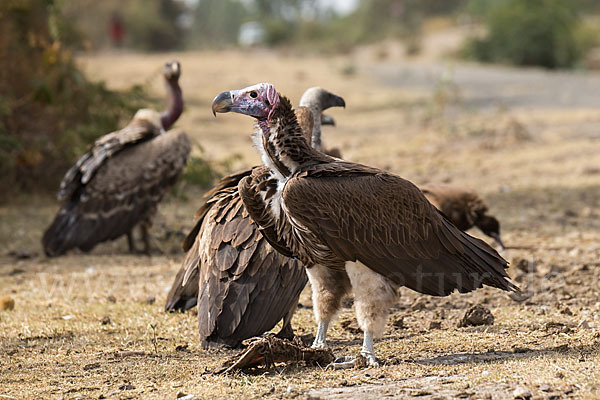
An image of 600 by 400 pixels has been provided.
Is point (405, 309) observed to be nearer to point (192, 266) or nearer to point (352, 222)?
point (192, 266)

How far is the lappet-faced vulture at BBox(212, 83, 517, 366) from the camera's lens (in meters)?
3.99

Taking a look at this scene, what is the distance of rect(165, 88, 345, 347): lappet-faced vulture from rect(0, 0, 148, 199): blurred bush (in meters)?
4.92

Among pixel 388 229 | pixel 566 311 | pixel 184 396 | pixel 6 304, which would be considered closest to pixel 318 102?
pixel 388 229

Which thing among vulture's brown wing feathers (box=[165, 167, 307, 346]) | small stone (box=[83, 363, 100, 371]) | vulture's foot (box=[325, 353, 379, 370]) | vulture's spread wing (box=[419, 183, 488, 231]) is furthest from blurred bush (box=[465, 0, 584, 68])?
small stone (box=[83, 363, 100, 371])

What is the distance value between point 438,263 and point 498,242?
3.08 meters

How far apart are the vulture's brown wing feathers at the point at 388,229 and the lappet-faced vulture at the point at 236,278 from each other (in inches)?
25.5

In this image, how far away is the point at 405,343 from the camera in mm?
4641

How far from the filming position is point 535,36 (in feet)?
89.3

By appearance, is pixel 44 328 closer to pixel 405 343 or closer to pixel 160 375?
pixel 160 375

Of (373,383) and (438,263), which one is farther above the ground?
(438,263)

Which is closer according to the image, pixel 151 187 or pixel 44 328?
pixel 44 328

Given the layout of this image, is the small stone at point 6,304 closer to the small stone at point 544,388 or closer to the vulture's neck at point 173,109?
the vulture's neck at point 173,109

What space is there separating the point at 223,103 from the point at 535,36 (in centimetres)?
2508

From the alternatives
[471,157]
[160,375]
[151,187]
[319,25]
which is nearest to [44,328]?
[160,375]
